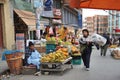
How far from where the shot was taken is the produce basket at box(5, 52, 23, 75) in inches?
467

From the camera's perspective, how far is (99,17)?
15875 cm

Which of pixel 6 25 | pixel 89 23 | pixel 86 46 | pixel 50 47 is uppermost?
pixel 6 25

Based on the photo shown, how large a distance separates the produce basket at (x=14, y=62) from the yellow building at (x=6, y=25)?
7.04 meters

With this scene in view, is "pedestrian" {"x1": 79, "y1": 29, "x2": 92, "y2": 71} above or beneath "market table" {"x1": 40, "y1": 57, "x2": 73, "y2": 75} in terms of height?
above

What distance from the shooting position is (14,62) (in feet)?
38.9

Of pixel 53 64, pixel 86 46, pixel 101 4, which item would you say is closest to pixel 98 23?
pixel 86 46

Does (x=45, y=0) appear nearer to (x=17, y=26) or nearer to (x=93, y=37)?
(x=17, y=26)

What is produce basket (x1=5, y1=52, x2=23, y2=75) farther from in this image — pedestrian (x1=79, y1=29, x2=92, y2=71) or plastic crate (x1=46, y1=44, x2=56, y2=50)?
plastic crate (x1=46, y1=44, x2=56, y2=50)

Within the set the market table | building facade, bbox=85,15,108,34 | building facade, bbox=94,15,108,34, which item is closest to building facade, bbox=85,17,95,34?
building facade, bbox=85,15,108,34

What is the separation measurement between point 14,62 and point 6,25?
25.0ft

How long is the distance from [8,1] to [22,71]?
8.31 m

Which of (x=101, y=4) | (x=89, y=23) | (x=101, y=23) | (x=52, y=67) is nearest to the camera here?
(x=101, y=4)

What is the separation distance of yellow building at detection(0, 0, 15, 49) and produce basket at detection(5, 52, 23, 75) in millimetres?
7039

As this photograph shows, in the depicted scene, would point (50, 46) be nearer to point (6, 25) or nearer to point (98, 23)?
point (6, 25)
